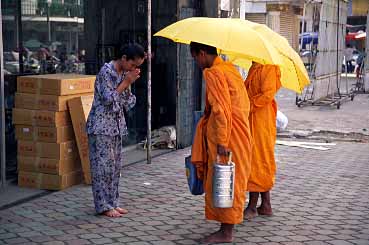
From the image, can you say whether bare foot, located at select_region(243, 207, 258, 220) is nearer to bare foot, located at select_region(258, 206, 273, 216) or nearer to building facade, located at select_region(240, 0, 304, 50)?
bare foot, located at select_region(258, 206, 273, 216)

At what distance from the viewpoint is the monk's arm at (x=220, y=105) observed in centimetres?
418

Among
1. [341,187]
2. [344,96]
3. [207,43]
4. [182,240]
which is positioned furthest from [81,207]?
[344,96]

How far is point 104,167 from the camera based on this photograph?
501 cm

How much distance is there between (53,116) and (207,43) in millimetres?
2301

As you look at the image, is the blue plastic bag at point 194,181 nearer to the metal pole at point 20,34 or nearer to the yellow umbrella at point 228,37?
the yellow umbrella at point 228,37

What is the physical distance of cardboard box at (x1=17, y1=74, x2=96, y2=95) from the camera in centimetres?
583

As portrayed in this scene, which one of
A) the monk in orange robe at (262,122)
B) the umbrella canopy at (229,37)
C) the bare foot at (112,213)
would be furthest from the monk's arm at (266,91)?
the bare foot at (112,213)

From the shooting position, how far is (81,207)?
17.7ft

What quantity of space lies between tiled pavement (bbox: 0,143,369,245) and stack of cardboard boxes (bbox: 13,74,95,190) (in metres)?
0.26

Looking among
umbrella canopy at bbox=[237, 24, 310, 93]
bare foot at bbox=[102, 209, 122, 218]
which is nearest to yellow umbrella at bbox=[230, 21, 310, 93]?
umbrella canopy at bbox=[237, 24, 310, 93]

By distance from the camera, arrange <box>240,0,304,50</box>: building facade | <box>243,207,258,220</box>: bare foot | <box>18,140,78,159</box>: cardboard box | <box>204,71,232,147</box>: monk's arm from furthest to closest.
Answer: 1. <box>240,0,304,50</box>: building facade
2. <box>18,140,78,159</box>: cardboard box
3. <box>243,207,258,220</box>: bare foot
4. <box>204,71,232,147</box>: monk's arm

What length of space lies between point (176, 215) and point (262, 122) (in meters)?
1.20

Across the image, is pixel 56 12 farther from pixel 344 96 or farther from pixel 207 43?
pixel 344 96

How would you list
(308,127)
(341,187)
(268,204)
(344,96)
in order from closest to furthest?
(268,204) → (341,187) → (308,127) → (344,96)
